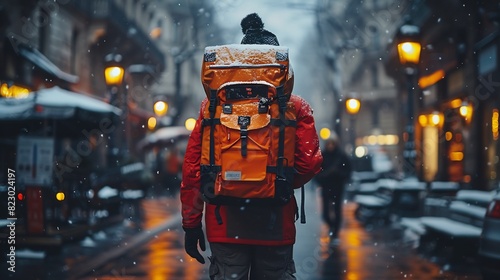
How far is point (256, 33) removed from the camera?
4605 millimetres

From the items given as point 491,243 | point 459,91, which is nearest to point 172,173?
point 459,91

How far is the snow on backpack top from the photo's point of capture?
13.4 feet

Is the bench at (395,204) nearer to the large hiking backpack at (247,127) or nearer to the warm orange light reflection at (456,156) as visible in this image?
the warm orange light reflection at (456,156)

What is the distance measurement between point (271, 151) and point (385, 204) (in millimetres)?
13510

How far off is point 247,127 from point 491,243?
4426 mm

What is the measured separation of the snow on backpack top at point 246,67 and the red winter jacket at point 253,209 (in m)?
0.21

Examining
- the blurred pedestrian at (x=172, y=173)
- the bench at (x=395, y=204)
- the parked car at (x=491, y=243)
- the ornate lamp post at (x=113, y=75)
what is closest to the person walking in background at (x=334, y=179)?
the bench at (x=395, y=204)

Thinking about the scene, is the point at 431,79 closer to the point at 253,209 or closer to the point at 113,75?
the point at 113,75

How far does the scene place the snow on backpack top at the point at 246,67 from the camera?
4.09 m

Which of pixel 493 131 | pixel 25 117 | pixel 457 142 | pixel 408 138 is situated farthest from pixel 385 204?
pixel 25 117

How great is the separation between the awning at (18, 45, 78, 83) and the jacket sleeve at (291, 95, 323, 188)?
16.2 metres

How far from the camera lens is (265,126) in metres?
3.96

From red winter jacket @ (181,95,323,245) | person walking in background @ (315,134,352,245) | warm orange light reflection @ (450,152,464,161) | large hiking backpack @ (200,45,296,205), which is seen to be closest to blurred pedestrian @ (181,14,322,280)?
red winter jacket @ (181,95,323,245)

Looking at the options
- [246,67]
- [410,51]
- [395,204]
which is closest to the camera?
[246,67]
